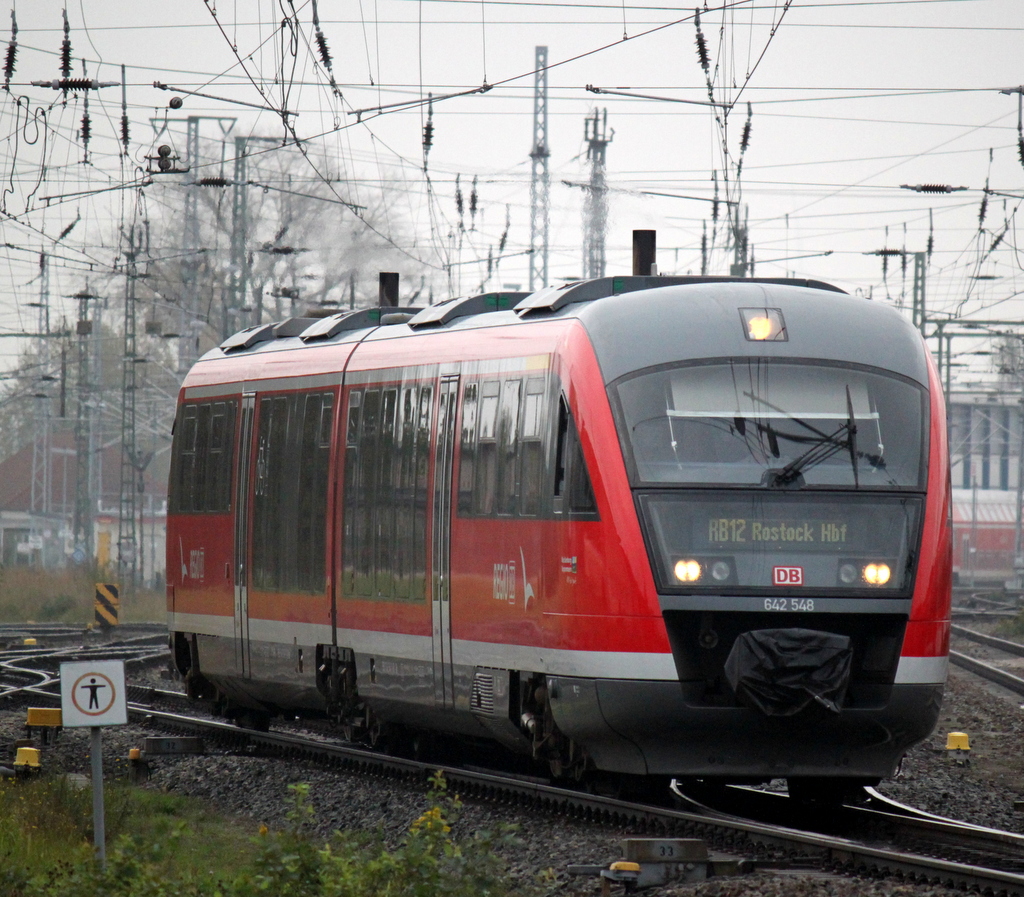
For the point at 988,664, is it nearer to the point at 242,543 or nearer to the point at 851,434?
the point at 242,543

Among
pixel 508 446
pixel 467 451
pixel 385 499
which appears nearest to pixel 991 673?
pixel 385 499

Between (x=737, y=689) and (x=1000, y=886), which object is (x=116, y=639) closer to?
(x=737, y=689)

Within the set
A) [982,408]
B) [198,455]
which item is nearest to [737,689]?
[198,455]

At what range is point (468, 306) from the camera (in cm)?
1423

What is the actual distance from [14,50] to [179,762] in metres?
11.0

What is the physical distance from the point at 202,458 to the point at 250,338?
1.25 meters

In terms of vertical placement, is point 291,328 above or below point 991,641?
above

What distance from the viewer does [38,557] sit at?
5803cm

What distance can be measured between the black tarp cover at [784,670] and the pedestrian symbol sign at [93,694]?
3452 millimetres

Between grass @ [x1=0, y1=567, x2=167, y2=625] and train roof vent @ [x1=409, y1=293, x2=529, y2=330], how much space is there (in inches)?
1091

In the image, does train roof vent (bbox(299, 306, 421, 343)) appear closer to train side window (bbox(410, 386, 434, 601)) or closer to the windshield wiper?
train side window (bbox(410, 386, 434, 601))

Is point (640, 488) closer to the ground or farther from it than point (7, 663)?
farther from it

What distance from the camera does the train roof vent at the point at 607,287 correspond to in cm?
1250

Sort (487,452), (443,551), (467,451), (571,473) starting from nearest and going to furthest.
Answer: (571,473) → (487,452) → (467,451) → (443,551)
